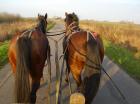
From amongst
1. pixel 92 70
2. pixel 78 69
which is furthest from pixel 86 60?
pixel 78 69

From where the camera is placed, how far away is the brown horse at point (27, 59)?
6.64 meters

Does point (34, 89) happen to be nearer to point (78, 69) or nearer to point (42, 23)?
point (78, 69)

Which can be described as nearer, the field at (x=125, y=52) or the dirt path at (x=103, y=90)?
the dirt path at (x=103, y=90)

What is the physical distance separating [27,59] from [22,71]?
1.33ft

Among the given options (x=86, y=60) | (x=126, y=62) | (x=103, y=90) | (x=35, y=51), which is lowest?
(x=126, y=62)

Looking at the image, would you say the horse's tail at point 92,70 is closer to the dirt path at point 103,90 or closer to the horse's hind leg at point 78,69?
the horse's hind leg at point 78,69

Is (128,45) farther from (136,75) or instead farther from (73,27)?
(73,27)

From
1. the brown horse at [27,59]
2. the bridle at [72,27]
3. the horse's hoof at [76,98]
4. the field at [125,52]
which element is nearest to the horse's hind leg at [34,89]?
the brown horse at [27,59]

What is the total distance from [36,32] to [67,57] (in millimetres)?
1048

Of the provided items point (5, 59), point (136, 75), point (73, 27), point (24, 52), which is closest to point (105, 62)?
point (136, 75)

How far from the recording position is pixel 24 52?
6938 millimetres

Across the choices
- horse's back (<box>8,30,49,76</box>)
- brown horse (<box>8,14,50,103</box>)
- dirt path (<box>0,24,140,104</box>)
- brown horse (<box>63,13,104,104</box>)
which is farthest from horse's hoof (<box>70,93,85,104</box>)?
dirt path (<box>0,24,140,104</box>)

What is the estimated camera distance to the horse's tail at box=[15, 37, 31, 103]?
21.6 feet

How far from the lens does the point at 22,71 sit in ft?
22.1
